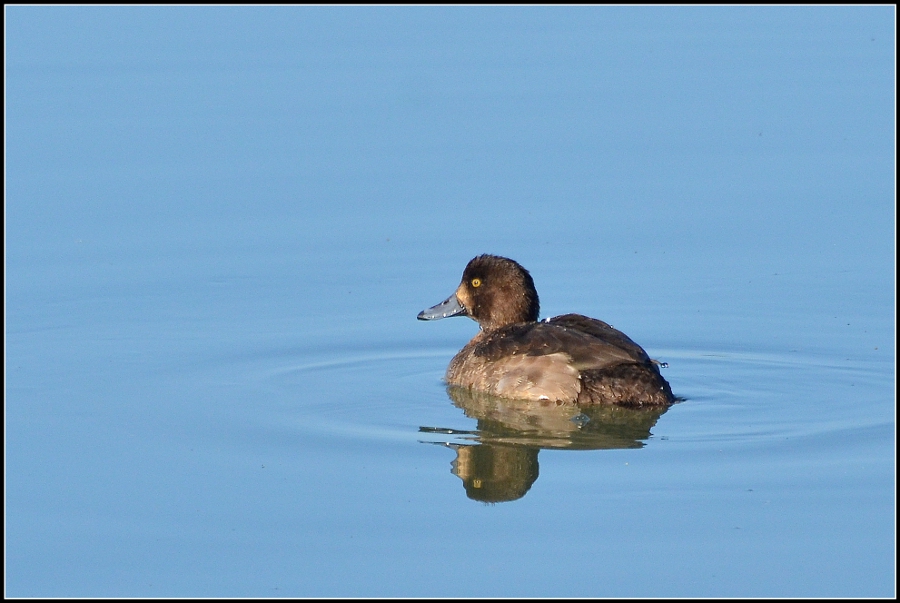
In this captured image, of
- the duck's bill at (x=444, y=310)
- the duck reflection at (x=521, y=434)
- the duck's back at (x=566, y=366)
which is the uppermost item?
the duck's bill at (x=444, y=310)

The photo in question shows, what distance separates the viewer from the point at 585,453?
28.0 feet

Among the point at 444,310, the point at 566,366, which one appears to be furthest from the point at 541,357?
the point at 444,310

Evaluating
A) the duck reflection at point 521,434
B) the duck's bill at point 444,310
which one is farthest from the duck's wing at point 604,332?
the duck's bill at point 444,310

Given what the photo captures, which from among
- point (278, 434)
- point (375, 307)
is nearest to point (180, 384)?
point (278, 434)

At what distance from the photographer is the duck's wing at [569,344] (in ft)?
31.0

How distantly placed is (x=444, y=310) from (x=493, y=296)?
1.37 ft

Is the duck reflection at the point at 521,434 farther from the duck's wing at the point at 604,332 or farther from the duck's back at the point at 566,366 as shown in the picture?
the duck's wing at the point at 604,332

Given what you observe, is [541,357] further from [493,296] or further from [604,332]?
[493,296]

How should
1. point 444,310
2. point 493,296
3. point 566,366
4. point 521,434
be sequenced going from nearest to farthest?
point 521,434 → point 566,366 → point 493,296 → point 444,310

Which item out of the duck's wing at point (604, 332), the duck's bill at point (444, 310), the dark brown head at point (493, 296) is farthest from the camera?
the duck's bill at point (444, 310)

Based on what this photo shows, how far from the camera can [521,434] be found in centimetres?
903

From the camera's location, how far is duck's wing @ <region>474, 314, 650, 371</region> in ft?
31.0

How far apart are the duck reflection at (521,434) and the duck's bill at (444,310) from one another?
1.06 m

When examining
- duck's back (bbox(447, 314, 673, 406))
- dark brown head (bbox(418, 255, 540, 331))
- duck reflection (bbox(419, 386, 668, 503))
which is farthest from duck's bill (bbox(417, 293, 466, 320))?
duck reflection (bbox(419, 386, 668, 503))
